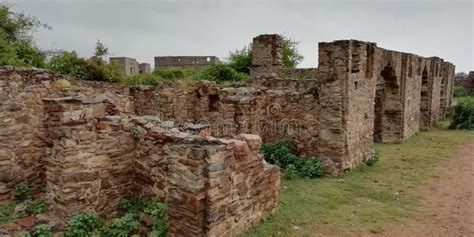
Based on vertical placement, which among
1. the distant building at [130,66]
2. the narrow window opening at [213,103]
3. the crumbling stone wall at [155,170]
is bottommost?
the crumbling stone wall at [155,170]

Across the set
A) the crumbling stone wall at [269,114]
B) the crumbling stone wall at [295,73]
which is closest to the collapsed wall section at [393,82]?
the crumbling stone wall at [269,114]

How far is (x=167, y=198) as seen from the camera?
4.96m

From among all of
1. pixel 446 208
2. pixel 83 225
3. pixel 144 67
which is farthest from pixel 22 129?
pixel 144 67

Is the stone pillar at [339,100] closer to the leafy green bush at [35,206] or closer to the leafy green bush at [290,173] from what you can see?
the leafy green bush at [290,173]

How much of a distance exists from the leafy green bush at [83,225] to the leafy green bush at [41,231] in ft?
0.73

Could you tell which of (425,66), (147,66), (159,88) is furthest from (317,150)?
(147,66)

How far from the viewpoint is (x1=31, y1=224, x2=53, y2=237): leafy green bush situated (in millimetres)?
4766

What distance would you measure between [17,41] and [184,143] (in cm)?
1318

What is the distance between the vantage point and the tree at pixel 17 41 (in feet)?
39.6

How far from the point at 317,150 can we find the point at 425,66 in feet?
38.6

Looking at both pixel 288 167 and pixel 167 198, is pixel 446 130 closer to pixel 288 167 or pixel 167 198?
pixel 288 167

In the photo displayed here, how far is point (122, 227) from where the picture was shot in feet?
16.5

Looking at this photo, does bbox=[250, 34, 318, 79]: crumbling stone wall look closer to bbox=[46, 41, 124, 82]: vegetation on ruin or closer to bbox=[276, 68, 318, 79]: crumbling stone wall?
bbox=[276, 68, 318, 79]: crumbling stone wall

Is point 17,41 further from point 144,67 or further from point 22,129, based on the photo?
point 144,67
